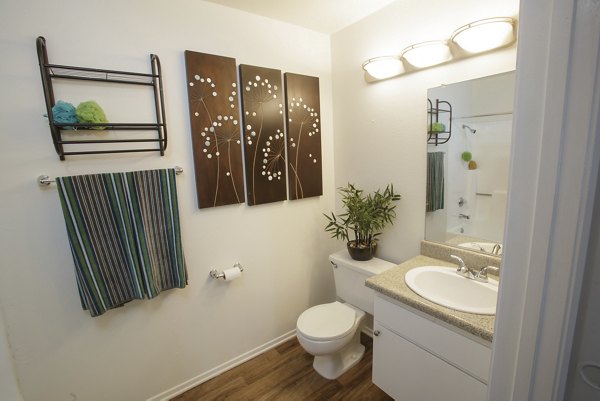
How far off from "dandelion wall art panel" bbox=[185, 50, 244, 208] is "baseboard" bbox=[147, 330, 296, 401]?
1187 mm

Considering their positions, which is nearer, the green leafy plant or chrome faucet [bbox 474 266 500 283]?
chrome faucet [bbox 474 266 500 283]

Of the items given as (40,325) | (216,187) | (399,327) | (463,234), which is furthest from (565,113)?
(40,325)

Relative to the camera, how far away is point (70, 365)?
4.71 feet

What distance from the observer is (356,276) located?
195cm

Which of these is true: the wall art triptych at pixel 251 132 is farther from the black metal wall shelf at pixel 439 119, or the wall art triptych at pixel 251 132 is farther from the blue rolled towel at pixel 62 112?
the black metal wall shelf at pixel 439 119

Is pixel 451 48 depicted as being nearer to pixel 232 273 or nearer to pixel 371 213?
pixel 371 213

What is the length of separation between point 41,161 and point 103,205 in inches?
13.1

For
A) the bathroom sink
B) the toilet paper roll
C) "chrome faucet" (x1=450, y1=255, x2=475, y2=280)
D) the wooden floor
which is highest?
the bathroom sink

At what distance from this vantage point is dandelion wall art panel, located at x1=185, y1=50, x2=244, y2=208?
162 centimetres

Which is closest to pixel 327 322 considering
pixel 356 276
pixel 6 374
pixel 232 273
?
pixel 356 276

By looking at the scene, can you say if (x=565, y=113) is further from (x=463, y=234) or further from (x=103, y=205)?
(x=103, y=205)

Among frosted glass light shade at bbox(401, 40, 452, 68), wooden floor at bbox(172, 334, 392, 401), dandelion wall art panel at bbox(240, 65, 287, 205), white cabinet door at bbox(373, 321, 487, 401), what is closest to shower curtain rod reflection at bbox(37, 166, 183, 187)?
dandelion wall art panel at bbox(240, 65, 287, 205)

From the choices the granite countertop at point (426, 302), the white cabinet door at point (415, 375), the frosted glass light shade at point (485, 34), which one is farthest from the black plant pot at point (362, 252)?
the frosted glass light shade at point (485, 34)

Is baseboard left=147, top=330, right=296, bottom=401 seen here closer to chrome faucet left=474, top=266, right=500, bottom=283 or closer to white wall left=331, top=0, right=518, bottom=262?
white wall left=331, top=0, right=518, bottom=262
